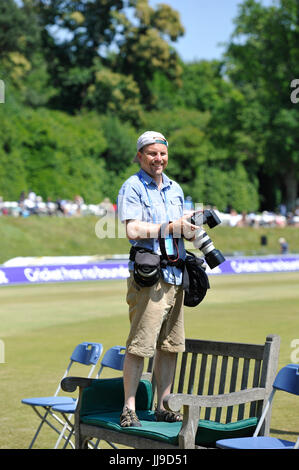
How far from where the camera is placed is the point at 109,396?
5281 millimetres

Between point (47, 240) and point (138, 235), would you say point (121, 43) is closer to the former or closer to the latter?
point (47, 240)

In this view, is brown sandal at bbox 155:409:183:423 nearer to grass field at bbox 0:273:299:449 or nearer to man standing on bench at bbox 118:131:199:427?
man standing on bench at bbox 118:131:199:427

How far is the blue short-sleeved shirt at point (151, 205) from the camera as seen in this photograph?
4.96m

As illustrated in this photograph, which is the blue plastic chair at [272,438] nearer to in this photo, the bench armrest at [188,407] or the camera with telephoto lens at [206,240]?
the bench armrest at [188,407]

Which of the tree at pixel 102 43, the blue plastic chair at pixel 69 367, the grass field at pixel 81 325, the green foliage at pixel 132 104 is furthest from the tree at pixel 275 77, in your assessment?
the blue plastic chair at pixel 69 367

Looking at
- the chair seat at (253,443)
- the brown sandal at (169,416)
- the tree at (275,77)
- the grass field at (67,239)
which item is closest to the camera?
the chair seat at (253,443)

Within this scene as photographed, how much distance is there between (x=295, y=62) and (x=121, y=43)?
1634 centimetres

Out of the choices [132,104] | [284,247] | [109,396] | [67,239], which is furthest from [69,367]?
[132,104]

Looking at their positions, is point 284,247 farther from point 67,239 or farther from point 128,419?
point 128,419

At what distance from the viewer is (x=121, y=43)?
2697 inches

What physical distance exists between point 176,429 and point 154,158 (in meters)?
1.64

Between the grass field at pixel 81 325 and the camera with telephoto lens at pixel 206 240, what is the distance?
120 inches

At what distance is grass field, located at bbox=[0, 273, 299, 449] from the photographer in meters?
8.51

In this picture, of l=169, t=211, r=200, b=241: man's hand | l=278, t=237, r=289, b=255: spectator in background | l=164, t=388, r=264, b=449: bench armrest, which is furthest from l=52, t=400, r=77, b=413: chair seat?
l=278, t=237, r=289, b=255: spectator in background
